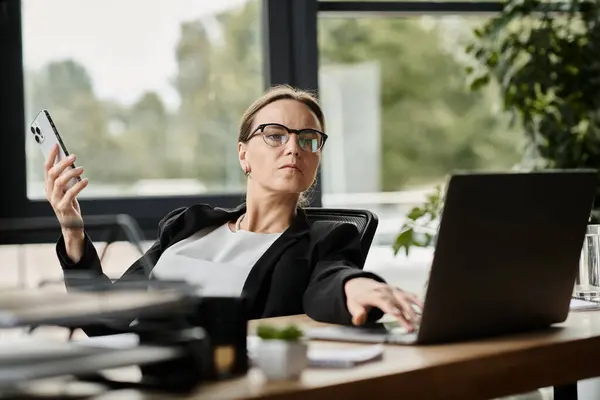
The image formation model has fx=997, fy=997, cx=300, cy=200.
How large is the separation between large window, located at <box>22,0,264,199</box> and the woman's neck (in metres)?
1.80

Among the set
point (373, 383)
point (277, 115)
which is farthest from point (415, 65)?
point (373, 383)

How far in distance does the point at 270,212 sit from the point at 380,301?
Answer: 668 mm

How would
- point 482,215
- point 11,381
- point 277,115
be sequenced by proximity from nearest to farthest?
point 11,381 → point 482,215 → point 277,115

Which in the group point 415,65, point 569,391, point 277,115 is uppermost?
point 415,65

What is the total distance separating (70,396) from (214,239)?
121 centimetres

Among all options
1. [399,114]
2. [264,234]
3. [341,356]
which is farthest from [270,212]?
[399,114]

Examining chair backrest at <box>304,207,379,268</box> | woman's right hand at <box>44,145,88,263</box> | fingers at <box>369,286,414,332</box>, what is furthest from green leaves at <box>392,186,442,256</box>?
fingers at <box>369,286,414,332</box>

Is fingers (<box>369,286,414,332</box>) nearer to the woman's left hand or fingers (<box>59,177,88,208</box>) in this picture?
the woman's left hand

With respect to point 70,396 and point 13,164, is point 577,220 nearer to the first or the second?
point 70,396

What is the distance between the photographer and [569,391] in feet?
6.54

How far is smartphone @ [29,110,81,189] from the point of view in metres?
2.15

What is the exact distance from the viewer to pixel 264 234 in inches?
88.4

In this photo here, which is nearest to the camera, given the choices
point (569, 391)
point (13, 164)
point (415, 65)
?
point (569, 391)

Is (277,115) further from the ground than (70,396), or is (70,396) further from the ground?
(277,115)
